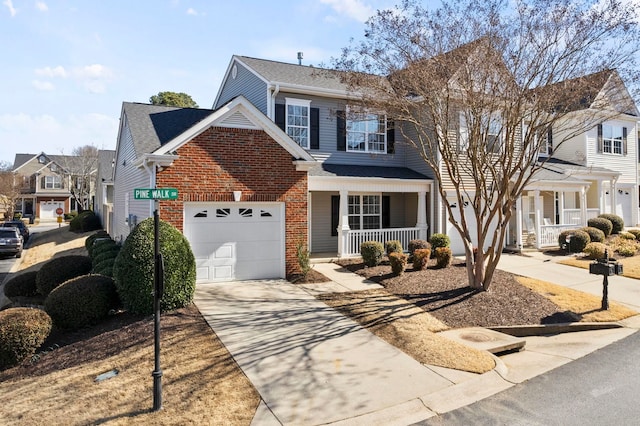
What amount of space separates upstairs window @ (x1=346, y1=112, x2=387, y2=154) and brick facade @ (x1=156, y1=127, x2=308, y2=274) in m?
5.21

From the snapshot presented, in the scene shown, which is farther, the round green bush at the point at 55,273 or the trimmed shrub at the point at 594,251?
the trimmed shrub at the point at 594,251

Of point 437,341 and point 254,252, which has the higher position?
point 254,252

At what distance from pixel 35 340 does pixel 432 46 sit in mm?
10684

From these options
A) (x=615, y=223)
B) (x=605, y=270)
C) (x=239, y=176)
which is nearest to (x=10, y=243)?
(x=239, y=176)

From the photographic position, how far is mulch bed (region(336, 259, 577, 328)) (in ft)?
30.3

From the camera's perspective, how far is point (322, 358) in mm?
6730

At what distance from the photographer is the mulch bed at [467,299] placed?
925cm

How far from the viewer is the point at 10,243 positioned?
2178 centimetres

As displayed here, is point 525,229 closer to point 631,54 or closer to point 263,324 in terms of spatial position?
point 631,54

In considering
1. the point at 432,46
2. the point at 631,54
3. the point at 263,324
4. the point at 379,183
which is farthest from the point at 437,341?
the point at 379,183

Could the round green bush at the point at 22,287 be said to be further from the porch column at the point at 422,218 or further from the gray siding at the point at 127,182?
the porch column at the point at 422,218

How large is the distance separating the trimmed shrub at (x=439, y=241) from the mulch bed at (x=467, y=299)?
7.27 feet

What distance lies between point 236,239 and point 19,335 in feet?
17.7

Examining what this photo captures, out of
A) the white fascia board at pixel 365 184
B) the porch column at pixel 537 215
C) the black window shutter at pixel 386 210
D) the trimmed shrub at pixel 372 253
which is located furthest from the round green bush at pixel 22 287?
the porch column at pixel 537 215
